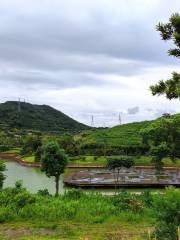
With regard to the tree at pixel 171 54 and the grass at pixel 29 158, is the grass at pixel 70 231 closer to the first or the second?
the tree at pixel 171 54

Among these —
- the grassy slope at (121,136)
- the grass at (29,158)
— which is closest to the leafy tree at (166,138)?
the grass at (29,158)

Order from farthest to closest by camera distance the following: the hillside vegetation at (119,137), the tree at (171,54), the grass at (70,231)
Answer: the hillside vegetation at (119,137) < the grass at (70,231) < the tree at (171,54)

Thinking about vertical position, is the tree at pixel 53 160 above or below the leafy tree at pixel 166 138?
below

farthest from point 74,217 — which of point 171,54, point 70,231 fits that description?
point 171,54

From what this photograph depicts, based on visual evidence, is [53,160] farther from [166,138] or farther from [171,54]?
[171,54]

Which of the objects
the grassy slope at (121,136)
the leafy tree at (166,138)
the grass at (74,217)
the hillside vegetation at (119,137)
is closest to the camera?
the grass at (74,217)

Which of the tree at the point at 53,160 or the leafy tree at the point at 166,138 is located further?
the leafy tree at the point at 166,138

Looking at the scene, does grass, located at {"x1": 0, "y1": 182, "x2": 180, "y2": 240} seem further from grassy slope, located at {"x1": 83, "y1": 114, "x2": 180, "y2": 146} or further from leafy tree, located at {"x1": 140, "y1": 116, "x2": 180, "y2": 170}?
grassy slope, located at {"x1": 83, "y1": 114, "x2": 180, "y2": 146}

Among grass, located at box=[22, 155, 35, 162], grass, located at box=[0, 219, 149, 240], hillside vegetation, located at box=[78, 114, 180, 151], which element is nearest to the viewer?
grass, located at box=[0, 219, 149, 240]

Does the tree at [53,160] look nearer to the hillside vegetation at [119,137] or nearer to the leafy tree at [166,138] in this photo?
the leafy tree at [166,138]

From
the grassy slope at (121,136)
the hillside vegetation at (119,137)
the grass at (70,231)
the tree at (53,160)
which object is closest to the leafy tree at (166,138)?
the tree at (53,160)

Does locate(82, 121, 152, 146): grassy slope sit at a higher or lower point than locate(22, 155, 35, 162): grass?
higher

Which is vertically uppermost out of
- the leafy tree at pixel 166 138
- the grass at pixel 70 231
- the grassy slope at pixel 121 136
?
the grassy slope at pixel 121 136

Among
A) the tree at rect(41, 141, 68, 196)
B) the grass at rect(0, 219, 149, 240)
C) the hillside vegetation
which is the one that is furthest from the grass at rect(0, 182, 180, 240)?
the hillside vegetation
